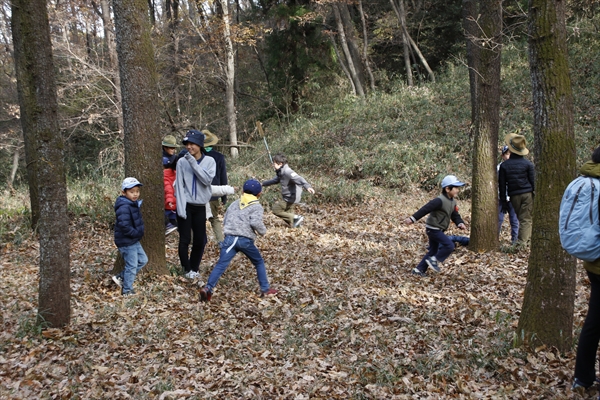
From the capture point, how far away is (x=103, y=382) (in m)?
5.06

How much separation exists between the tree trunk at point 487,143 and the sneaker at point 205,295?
5070 mm

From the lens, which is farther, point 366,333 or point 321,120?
point 321,120

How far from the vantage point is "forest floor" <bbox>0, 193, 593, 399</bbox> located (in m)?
4.89

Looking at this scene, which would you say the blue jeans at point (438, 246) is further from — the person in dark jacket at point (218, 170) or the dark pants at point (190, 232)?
the person in dark jacket at point (218, 170)

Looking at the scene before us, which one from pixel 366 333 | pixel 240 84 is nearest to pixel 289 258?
pixel 366 333

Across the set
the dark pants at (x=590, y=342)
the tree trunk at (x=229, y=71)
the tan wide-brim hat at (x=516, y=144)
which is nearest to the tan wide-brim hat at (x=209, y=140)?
the tan wide-brim hat at (x=516, y=144)

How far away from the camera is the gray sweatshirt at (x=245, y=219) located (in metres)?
7.32

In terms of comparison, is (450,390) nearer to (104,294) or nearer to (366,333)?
(366,333)

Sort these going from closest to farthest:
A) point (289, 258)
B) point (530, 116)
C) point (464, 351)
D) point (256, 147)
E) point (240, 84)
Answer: point (464, 351), point (289, 258), point (530, 116), point (256, 147), point (240, 84)

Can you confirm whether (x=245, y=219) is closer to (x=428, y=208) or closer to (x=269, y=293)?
(x=269, y=293)

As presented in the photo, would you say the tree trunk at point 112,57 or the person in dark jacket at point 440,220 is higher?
the tree trunk at point 112,57

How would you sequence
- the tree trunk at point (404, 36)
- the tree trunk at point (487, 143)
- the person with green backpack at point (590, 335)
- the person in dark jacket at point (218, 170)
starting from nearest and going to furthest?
the person with green backpack at point (590, 335)
the tree trunk at point (487, 143)
the person in dark jacket at point (218, 170)
the tree trunk at point (404, 36)

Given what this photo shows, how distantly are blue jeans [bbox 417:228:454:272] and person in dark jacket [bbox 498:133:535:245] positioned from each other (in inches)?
87.5

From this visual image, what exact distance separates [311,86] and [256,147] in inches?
188
